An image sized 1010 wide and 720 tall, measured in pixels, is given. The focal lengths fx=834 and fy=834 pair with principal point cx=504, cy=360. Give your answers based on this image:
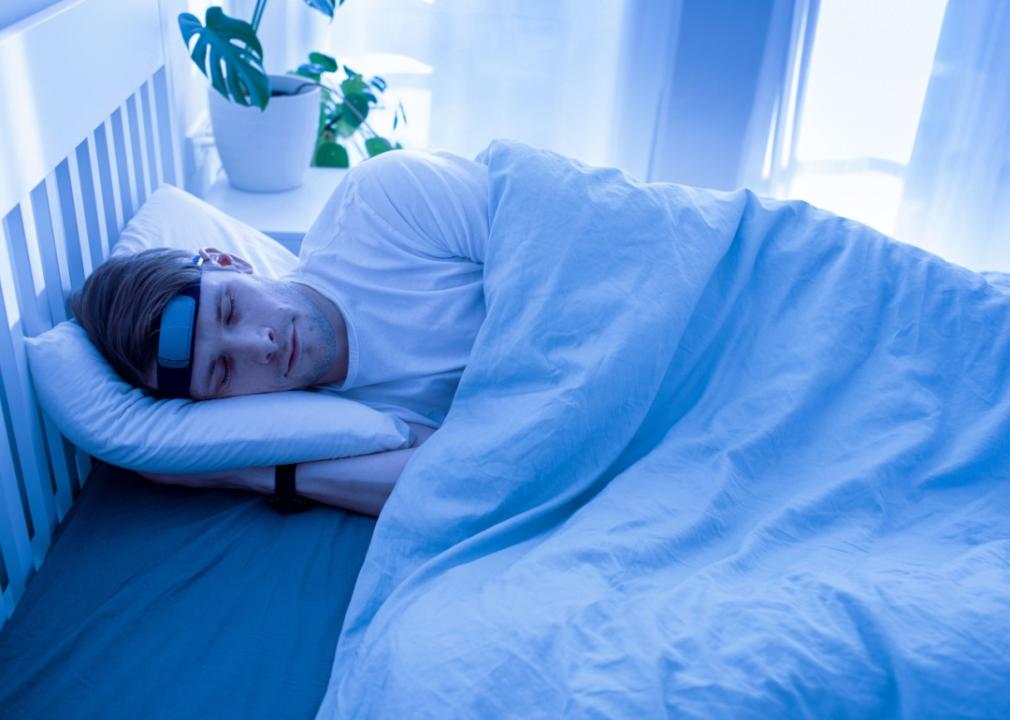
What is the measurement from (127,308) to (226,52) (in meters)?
0.65

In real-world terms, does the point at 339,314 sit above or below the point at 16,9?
below

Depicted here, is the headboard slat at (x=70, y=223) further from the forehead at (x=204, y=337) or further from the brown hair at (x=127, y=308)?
the forehead at (x=204, y=337)

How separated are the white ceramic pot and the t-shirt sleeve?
Result: 22.6 inches

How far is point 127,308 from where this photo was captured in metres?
1.03

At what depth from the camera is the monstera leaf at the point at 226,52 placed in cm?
146

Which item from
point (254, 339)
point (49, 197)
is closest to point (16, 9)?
point (49, 197)

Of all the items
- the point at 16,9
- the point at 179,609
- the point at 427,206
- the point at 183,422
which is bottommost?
the point at 179,609

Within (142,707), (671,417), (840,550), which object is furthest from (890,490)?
(142,707)

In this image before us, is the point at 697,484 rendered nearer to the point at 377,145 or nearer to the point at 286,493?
the point at 286,493

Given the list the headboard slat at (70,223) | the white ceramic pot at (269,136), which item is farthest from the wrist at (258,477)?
the white ceramic pot at (269,136)

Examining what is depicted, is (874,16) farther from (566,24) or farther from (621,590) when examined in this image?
(621,590)

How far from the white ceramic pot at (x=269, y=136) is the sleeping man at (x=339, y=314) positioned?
0.52 m

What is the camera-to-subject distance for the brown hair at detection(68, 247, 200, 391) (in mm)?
1043

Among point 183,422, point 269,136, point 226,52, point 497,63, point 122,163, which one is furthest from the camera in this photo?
point 497,63
